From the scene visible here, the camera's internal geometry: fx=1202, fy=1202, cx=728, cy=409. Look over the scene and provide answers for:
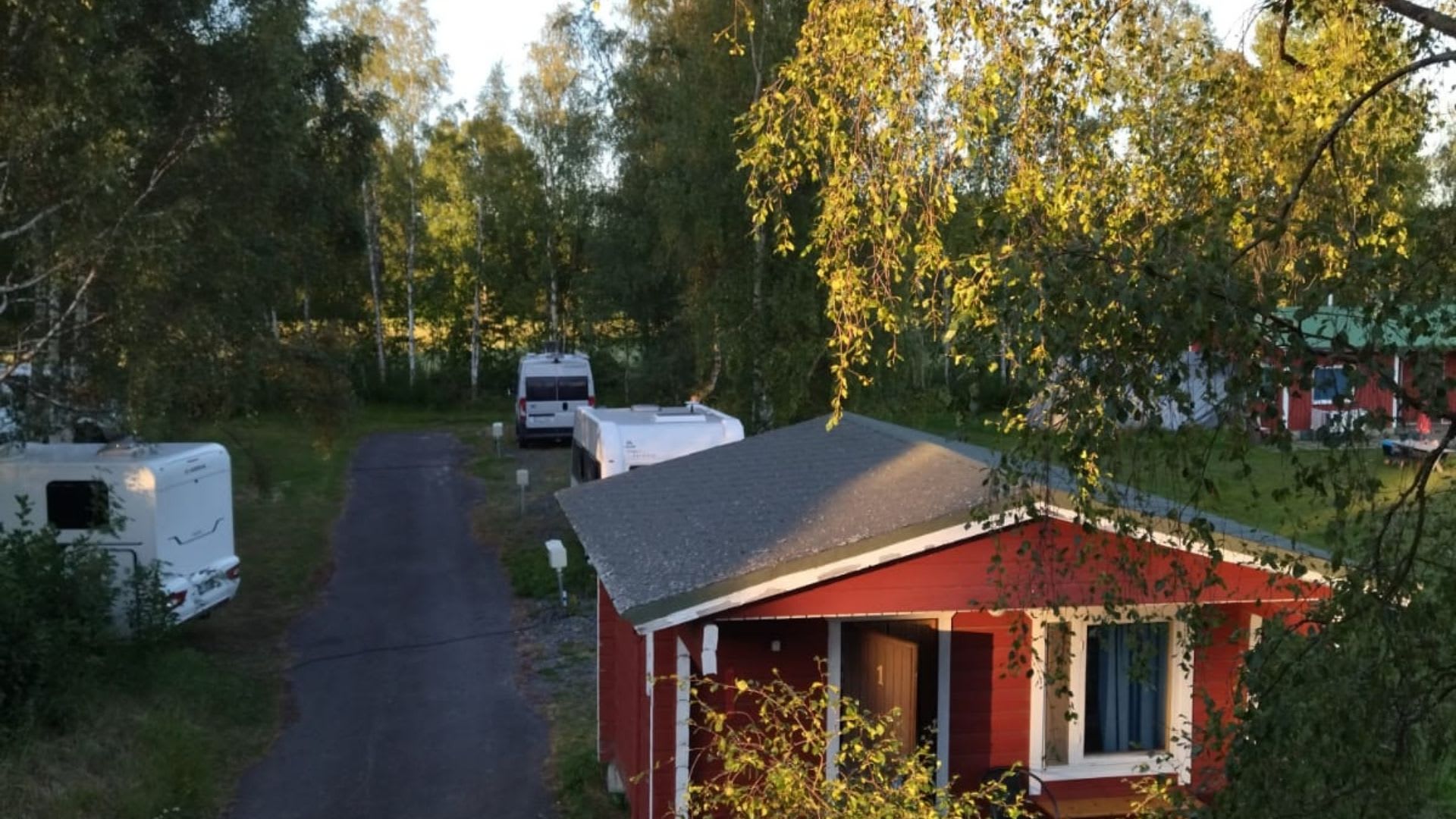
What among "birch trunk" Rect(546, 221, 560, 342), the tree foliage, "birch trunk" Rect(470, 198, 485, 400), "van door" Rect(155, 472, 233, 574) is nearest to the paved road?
"van door" Rect(155, 472, 233, 574)

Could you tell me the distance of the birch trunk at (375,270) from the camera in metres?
34.3

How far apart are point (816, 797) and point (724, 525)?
358cm

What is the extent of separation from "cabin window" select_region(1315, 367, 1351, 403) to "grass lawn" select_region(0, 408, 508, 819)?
8317 millimetres

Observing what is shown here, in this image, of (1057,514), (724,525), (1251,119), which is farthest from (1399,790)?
(724,525)

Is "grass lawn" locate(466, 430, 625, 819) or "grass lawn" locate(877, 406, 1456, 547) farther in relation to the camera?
"grass lawn" locate(466, 430, 625, 819)

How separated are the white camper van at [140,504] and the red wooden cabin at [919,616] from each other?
6.07m

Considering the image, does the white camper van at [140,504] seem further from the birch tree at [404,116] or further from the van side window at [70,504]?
the birch tree at [404,116]

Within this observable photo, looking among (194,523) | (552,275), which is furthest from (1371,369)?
(552,275)

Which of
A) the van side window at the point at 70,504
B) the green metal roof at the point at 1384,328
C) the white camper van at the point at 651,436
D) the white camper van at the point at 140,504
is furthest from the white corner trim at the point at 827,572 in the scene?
the van side window at the point at 70,504

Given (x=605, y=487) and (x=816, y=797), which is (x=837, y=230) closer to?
(x=816, y=797)

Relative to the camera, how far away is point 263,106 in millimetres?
14969

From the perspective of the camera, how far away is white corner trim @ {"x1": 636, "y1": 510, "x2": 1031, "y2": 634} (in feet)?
20.3

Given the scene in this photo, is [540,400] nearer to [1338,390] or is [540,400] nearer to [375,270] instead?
[375,270]

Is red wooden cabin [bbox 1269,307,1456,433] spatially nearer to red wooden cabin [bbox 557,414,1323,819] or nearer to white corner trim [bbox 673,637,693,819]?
red wooden cabin [bbox 557,414,1323,819]
